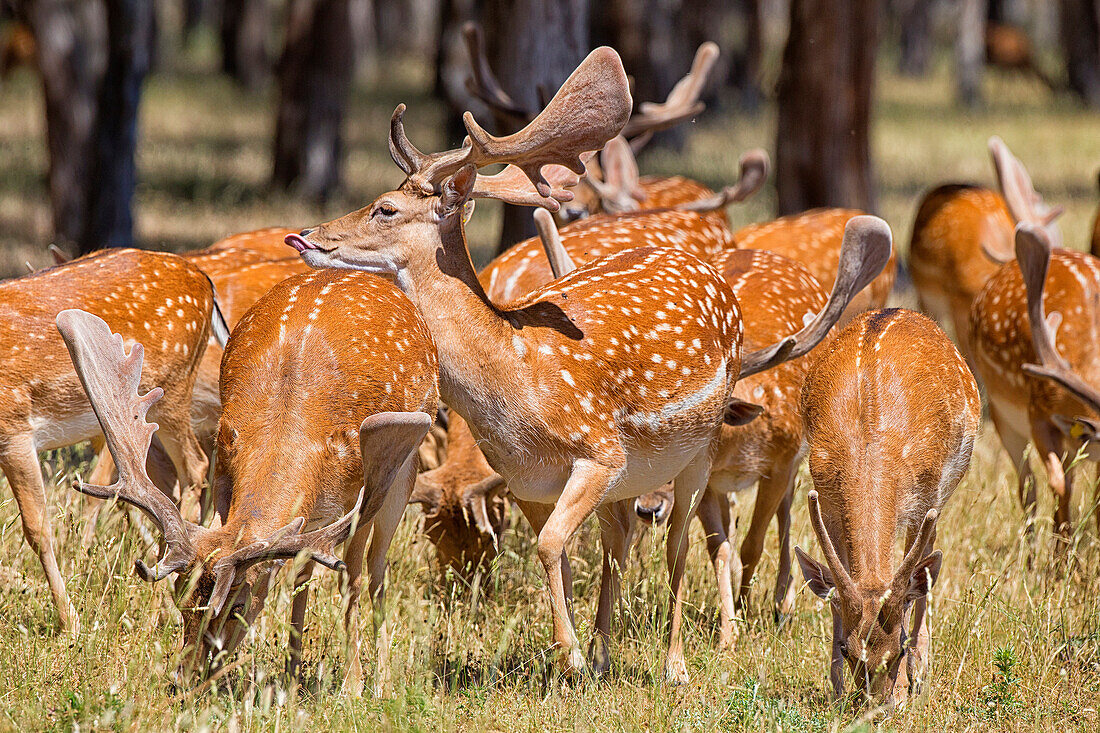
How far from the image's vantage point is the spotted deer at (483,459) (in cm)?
460

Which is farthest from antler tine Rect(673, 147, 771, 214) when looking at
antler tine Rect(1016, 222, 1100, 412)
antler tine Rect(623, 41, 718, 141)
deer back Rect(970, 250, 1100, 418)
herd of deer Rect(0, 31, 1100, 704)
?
antler tine Rect(1016, 222, 1100, 412)

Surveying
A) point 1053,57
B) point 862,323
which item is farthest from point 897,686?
point 1053,57

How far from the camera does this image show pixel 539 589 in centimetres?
494

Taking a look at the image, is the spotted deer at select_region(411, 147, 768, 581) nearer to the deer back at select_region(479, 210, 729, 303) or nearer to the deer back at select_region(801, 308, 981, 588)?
the deer back at select_region(479, 210, 729, 303)

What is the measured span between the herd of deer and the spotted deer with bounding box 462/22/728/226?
2.32 m

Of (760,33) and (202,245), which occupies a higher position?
(760,33)

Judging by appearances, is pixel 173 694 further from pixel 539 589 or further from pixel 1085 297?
pixel 1085 297

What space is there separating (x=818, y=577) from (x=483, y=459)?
1.42 meters

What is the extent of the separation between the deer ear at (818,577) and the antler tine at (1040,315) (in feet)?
5.18

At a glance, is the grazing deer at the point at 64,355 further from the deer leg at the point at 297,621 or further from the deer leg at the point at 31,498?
the deer leg at the point at 297,621

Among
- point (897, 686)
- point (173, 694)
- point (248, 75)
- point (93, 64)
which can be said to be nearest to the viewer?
point (173, 694)

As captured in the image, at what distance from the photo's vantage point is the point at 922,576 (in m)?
3.71

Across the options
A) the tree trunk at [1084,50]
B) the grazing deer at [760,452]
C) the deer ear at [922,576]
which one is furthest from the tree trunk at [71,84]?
the tree trunk at [1084,50]

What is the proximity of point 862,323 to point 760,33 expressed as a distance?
2211 centimetres
